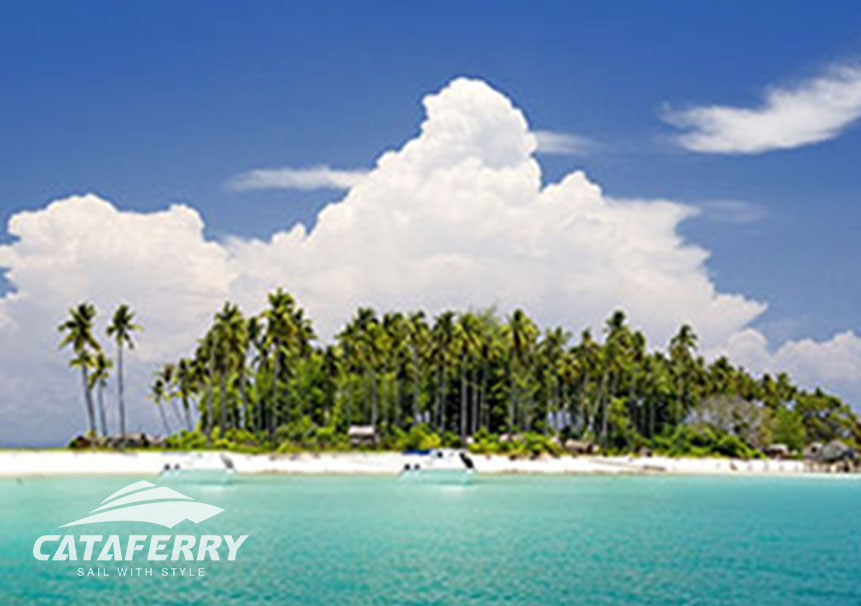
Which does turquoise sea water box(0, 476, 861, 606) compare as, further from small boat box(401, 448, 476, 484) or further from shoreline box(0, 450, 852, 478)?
shoreline box(0, 450, 852, 478)

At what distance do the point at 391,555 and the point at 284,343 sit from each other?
8867cm

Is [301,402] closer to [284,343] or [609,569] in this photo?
[284,343]

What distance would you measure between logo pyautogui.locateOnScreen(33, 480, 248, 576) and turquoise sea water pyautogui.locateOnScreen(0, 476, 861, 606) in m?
0.94

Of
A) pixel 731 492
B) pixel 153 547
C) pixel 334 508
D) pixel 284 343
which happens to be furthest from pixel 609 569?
pixel 284 343

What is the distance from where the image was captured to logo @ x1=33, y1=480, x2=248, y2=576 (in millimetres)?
38906

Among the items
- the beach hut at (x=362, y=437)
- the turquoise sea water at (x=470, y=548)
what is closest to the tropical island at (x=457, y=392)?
the beach hut at (x=362, y=437)

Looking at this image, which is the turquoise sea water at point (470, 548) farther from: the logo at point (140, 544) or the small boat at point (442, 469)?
the small boat at point (442, 469)

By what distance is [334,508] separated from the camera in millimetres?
62125

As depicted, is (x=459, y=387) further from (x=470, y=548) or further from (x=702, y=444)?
(x=470, y=548)

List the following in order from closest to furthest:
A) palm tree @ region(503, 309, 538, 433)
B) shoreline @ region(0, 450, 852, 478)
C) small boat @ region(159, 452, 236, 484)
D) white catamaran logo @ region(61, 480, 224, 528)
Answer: white catamaran logo @ region(61, 480, 224, 528) → small boat @ region(159, 452, 236, 484) → shoreline @ region(0, 450, 852, 478) → palm tree @ region(503, 309, 538, 433)

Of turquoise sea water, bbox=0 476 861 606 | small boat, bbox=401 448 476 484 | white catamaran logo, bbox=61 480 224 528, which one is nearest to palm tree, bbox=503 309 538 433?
small boat, bbox=401 448 476 484

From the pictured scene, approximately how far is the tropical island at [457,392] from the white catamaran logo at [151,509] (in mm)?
51228

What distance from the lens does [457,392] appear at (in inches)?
5871

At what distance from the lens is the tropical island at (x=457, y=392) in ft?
412
